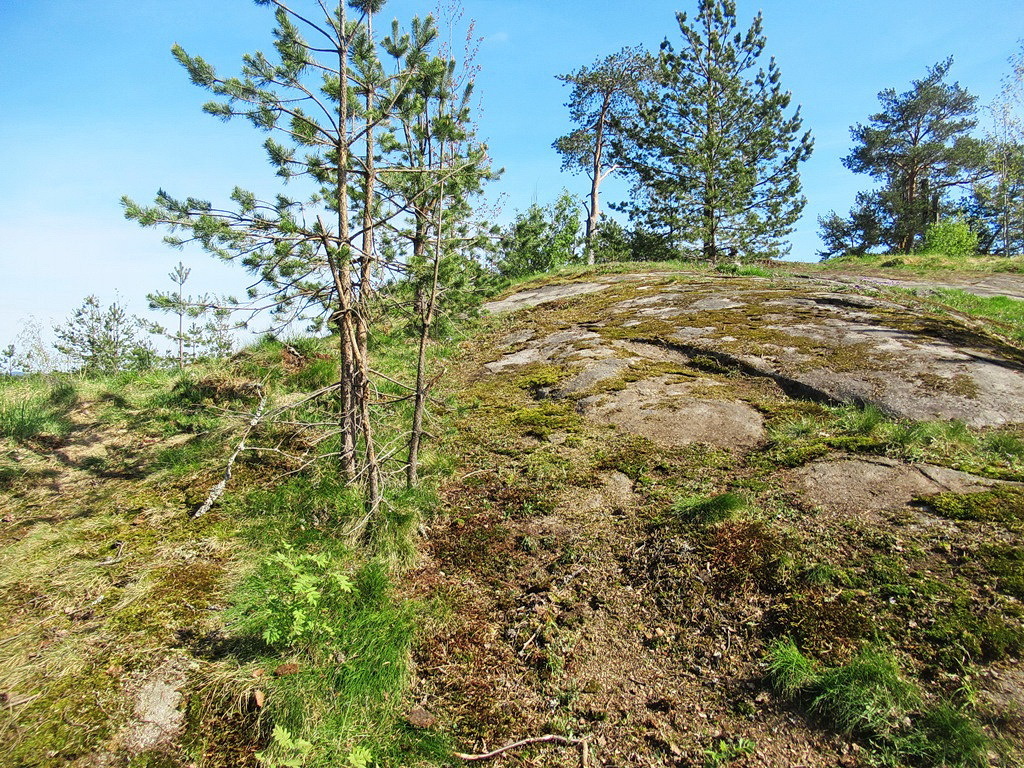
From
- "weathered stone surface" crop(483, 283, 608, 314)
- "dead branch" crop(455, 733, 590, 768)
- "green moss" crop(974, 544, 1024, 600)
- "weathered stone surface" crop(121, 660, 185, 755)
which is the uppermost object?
"weathered stone surface" crop(483, 283, 608, 314)

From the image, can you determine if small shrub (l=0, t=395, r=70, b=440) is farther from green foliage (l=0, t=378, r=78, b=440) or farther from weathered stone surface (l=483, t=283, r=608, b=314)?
weathered stone surface (l=483, t=283, r=608, b=314)

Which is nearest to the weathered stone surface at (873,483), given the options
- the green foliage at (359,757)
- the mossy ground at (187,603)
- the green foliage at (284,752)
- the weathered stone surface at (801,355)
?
the weathered stone surface at (801,355)

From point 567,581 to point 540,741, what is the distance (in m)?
0.97

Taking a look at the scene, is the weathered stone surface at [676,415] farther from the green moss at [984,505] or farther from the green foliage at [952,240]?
the green foliage at [952,240]

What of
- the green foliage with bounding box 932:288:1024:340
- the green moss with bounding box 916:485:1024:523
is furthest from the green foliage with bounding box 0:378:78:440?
the green foliage with bounding box 932:288:1024:340

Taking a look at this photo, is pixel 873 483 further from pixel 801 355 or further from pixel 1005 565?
pixel 801 355

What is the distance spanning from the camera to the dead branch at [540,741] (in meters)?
2.28

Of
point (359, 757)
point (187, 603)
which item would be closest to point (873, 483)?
point (359, 757)

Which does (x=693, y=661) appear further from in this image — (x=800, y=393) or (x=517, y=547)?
(x=800, y=393)

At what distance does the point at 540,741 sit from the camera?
2357 mm

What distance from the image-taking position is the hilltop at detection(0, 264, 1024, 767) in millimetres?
2254

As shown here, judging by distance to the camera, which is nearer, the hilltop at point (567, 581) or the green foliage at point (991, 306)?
the hilltop at point (567, 581)

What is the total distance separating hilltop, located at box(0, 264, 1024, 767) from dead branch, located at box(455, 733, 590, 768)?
46 mm

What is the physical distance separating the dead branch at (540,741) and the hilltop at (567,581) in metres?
0.05
